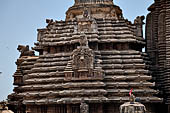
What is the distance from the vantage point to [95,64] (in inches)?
1377

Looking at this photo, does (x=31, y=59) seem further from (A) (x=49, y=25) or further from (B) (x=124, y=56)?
(B) (x=124, y=56)

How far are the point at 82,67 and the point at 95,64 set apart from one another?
1.22 metres

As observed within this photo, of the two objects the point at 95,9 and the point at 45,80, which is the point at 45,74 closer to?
the point at 45,80

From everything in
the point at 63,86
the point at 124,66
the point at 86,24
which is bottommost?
the point at 63,86

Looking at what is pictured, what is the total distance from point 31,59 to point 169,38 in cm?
1288

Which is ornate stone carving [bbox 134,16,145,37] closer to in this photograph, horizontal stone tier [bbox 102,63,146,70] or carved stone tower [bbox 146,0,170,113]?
carved stone tower [bbox 146,0,170,113]

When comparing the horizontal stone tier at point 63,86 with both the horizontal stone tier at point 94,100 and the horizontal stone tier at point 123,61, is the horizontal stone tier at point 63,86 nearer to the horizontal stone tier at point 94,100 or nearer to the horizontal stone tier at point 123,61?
the horizontal stone tier at point 94,100

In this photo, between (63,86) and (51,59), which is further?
(51,59)

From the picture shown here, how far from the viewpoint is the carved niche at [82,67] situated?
3419 cm

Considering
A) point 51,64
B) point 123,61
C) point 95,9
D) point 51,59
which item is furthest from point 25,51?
point 123,61

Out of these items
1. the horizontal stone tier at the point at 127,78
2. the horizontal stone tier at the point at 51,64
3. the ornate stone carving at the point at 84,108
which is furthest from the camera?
the horizontal stone tier at the point at 51,64

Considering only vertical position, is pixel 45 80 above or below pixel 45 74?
below

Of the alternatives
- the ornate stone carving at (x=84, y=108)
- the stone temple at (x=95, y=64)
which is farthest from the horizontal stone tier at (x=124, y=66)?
the ornate stone carving at (x=84, y=108)

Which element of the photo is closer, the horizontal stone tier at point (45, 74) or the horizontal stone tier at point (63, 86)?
the horizontal stone tier at point (63, 86)
